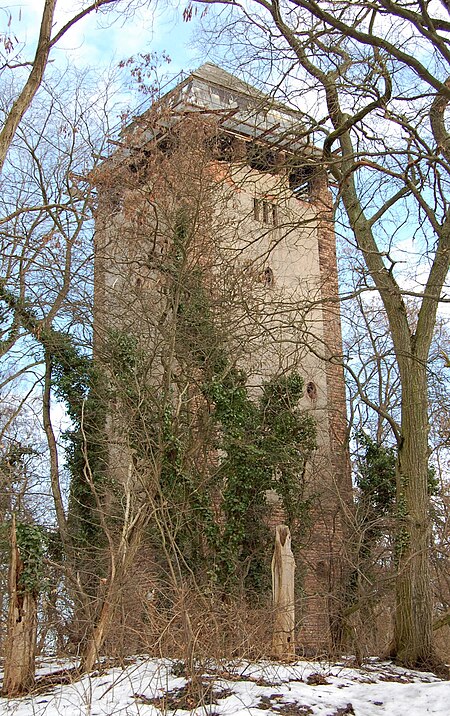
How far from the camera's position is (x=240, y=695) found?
274 inches

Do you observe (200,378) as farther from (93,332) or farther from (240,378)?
(93,332)

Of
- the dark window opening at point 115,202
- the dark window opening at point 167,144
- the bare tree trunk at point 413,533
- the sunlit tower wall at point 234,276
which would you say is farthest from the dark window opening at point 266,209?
the bare tree trunk at point 413,533

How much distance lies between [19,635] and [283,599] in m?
3.16

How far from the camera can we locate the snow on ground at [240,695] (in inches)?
261

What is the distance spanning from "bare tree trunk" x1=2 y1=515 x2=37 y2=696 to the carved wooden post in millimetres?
2762

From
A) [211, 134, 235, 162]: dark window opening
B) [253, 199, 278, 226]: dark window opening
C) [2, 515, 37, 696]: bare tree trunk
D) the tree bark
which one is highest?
[211, 134, 235, 162]: dark window opening

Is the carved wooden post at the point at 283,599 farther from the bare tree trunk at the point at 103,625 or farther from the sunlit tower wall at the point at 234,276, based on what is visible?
the sunlit tower wall at the point at 234,276

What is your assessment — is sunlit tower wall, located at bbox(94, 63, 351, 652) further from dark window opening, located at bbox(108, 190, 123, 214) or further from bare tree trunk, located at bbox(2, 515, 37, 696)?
bare tree trunk, located at bbox(2, 515, 37, 696)

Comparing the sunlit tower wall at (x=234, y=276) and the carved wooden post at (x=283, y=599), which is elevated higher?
the sunlit tower wall at (x=234, y=276)

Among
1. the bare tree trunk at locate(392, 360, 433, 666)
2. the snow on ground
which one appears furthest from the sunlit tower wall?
the snow on ground

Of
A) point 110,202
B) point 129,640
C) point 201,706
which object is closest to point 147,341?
point 110,202

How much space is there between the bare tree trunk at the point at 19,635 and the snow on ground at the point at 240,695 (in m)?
0.34

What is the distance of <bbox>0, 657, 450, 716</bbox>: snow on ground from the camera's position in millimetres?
6639

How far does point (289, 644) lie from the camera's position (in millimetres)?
8844
